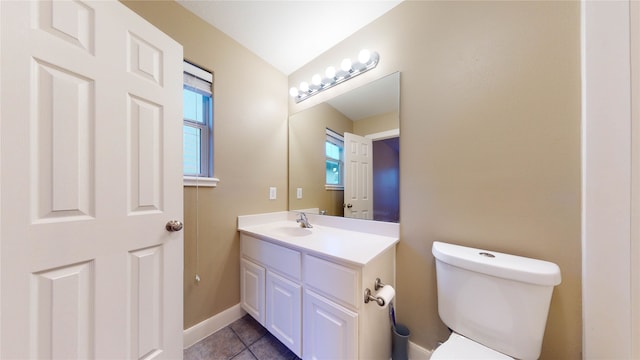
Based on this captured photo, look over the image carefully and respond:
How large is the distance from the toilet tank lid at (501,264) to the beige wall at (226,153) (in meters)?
1.41

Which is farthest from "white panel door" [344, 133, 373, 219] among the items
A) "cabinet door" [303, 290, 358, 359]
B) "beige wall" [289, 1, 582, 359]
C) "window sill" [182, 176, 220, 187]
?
"window sill" [182, 176, 220, 187]

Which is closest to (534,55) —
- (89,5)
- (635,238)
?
(635,238)

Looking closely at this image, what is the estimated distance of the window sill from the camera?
4.21 feet

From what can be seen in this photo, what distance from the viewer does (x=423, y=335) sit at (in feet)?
3.83

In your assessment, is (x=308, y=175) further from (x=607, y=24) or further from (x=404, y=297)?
(x=607, y=24)

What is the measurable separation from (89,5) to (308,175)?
1.50 m

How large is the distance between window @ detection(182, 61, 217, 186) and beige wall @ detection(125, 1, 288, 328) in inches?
2.1

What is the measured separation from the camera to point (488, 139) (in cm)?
100

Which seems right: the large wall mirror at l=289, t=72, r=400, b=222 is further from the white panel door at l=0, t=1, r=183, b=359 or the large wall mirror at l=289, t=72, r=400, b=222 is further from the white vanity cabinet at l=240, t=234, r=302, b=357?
the white panel door at l=0, t=1, r=183, b=359

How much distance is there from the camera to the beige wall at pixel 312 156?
65.2 inches

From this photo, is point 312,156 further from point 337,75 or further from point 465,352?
point 465,352

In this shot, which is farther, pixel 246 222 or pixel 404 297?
pixel 246 222

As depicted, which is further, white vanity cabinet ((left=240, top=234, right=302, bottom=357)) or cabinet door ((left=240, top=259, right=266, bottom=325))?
cabinet door ((left=240, top=259, right=266, bottom=325))

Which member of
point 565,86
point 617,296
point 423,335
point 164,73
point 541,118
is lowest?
point 423,335
